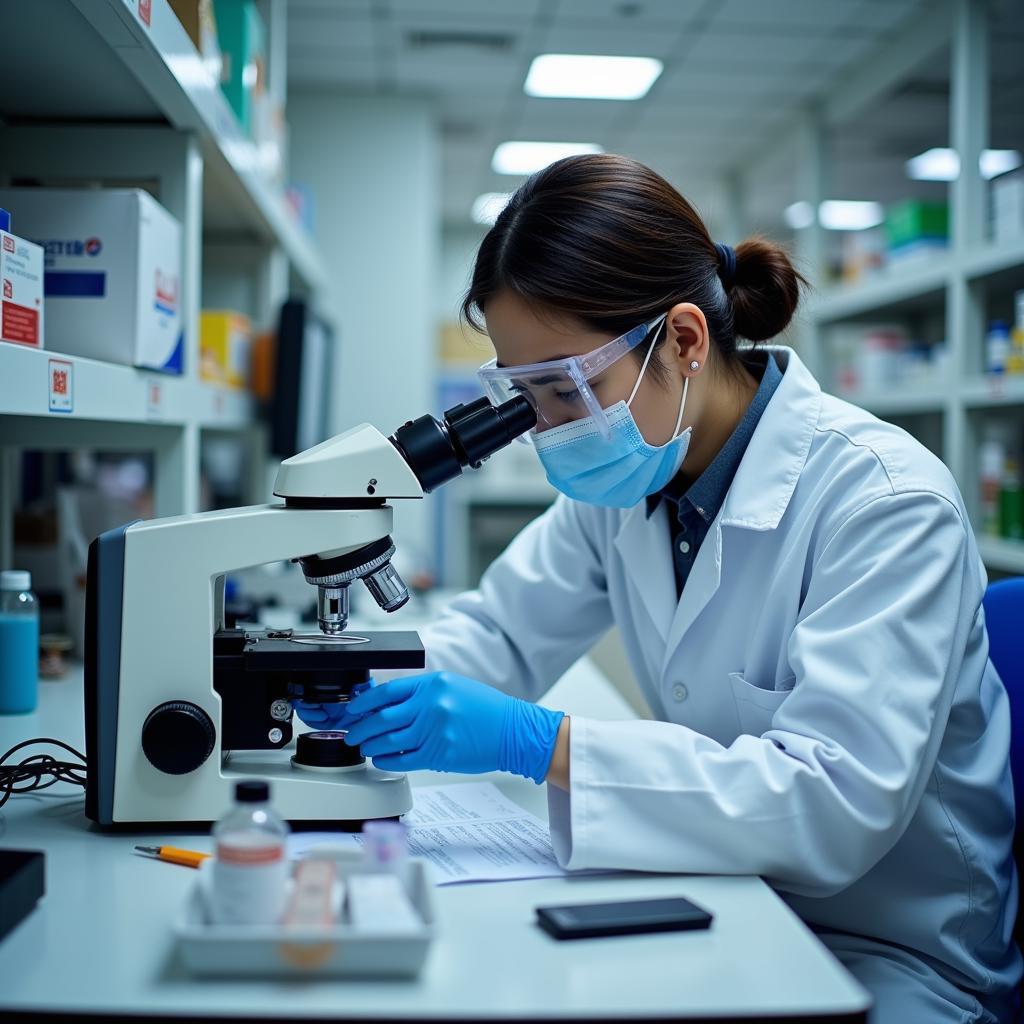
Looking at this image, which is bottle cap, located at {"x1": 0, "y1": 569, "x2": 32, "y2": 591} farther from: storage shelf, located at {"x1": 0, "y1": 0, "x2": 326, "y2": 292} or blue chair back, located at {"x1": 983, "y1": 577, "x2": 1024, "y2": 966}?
blue chair back, located at {"x1": 983, "y1": 577, "x2": 1024, "y2": 966}

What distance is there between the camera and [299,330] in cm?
229

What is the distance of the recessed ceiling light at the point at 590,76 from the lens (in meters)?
4.09

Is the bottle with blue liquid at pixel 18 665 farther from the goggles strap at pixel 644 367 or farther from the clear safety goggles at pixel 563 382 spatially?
the goggles strap at pixel 644 367

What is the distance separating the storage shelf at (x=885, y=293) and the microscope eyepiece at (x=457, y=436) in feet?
7.48

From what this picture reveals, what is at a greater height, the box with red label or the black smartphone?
the box with red label

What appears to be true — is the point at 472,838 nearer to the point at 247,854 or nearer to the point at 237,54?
the point at 247,854

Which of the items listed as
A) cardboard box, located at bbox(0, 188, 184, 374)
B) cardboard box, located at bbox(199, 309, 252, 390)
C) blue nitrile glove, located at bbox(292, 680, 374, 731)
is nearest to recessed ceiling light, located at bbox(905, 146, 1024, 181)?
cardboard box, located at bbox(199, 309, 252, 390)

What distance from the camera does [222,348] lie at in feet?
6.73

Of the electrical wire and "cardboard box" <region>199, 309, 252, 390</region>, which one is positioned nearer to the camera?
the electrical wire

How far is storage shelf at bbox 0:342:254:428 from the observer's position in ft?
3.18

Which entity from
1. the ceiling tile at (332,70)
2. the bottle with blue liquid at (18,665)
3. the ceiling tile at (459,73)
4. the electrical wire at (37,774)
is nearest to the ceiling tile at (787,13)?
the ceiling tile at (459,73)

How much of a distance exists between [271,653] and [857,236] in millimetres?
3777

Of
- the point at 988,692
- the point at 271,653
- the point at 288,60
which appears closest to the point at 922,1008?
the point at 988,692

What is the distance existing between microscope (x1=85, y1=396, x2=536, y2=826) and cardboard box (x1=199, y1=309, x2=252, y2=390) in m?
1.00
